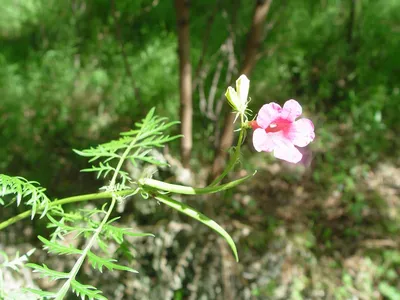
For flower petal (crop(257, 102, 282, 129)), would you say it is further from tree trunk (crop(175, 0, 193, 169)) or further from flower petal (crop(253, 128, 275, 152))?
tree trunk (crop(175, 0, 193, 169))

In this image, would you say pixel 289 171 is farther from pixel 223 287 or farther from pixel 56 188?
pixel 56 188

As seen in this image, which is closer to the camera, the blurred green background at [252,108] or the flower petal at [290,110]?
the flower petal at [290,110]

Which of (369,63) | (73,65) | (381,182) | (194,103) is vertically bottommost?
(381,182)

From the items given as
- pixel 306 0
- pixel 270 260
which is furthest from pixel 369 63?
pixel 270 260

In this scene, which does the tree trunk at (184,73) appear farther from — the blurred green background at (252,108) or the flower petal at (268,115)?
the flower petal at (268,115)

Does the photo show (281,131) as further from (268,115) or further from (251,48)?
(251,48)

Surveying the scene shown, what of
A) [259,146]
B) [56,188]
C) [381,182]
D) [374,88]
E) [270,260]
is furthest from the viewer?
[374,88]

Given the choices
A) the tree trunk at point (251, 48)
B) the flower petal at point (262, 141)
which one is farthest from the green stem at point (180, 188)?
the tree trunk at point (251, 48)
